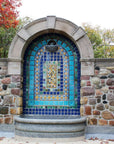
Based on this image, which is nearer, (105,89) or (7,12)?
(105,89)

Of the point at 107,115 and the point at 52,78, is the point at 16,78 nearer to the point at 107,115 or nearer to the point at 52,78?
the point at 52,78

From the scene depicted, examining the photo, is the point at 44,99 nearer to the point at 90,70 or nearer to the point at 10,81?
the point at 10,81

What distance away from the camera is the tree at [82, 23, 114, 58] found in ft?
60.6

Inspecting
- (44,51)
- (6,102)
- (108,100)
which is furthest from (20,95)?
(108,100)

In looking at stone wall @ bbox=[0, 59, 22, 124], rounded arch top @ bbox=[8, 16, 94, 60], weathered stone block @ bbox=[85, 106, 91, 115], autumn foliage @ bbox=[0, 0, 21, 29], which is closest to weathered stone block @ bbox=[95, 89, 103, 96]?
weathered stone block @ bbox=[85, 106, 91, 115]

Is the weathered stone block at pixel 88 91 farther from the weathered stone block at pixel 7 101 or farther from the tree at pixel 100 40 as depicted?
the tree at pixel 100 40

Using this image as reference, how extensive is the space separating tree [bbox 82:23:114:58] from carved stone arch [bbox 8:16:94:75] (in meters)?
11.5

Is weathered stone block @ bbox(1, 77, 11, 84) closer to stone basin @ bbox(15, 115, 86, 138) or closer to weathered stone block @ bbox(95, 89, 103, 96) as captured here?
stone basin @ bbox(15, 115, 86, 138)

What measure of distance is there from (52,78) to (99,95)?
1.51 metres

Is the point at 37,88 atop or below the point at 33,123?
atop

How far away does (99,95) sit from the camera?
18.6 ft

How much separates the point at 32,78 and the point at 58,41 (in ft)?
4.65

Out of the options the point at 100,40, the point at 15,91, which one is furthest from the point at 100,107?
the point at 100,40

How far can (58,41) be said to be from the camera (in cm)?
639
